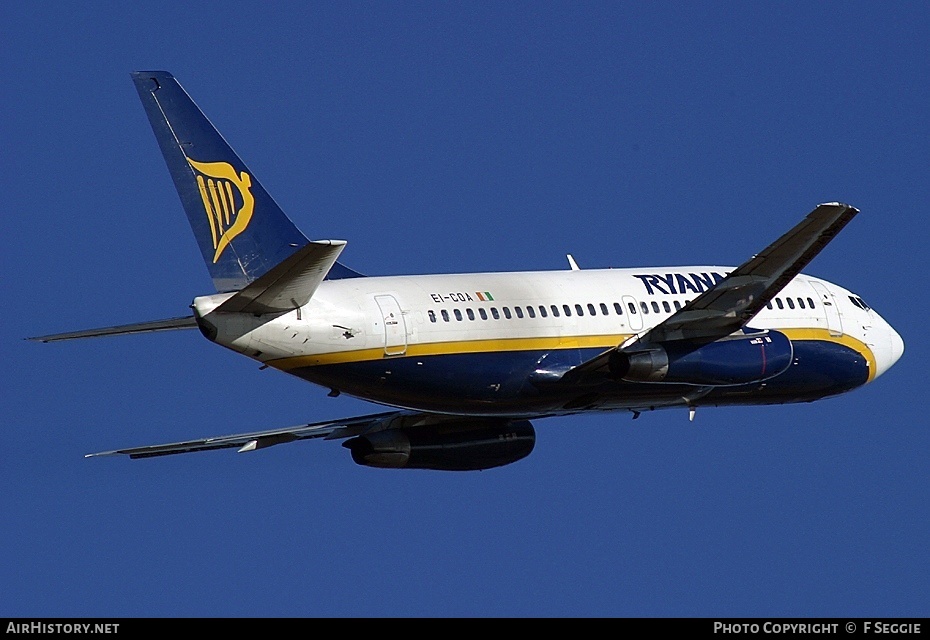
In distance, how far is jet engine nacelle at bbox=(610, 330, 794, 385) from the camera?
43.5m

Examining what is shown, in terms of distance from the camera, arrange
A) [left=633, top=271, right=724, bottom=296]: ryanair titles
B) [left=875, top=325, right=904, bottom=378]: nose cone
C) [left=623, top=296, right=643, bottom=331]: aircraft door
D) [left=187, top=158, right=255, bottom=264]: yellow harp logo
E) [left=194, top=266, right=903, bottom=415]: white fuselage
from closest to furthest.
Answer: [left=194, top=266, right=903, bottom=415]: white fuselage < [left=187, top=158, right=255, bottom=264]: yellow harp logo < [left=623, top=296, right=643, bottom=331]: aircraft door < [left=633, top=271, right=724, bottom=296]: ryanair titles < [left=875, top=325, right=904, bottom=378]: nose cone

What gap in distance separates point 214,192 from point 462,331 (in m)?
6.48

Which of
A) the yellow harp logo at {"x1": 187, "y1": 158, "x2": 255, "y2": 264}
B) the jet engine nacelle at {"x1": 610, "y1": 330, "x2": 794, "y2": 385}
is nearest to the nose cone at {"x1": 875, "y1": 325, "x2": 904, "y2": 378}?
the jet engine nacelle at {"x1": 610, "y1": 330, "x2": 794, "y2": 385}

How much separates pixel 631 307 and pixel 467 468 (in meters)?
5.99

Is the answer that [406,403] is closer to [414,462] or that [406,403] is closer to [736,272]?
[414,462]

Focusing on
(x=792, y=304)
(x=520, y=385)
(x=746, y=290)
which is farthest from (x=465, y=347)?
(x=792, y=304)

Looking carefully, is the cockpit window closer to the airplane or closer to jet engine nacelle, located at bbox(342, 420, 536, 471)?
the airplane

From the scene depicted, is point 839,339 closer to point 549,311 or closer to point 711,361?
point 711,361

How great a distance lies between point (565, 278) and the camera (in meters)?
46.3

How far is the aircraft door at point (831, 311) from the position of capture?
162 feet

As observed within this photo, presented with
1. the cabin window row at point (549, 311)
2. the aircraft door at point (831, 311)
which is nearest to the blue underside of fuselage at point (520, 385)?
the aircraft door at point (831, 311)

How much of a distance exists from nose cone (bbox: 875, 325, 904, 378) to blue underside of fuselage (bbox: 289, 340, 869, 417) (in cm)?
252

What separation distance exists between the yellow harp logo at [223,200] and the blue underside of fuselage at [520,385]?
3.68m
